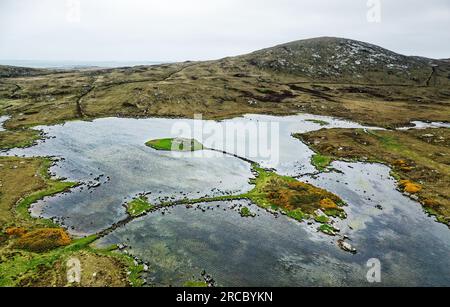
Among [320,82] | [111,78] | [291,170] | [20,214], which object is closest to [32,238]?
[20,214]

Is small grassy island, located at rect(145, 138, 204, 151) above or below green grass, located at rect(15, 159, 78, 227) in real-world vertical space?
above

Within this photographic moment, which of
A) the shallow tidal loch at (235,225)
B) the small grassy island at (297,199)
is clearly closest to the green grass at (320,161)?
the shallow tidal loch at (235,225)

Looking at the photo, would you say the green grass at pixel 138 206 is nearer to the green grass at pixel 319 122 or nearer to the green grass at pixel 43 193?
the green grass at pixel 43 193

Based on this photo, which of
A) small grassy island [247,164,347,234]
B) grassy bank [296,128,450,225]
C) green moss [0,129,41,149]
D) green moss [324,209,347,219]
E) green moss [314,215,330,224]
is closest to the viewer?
green moss [314,215,330,224]

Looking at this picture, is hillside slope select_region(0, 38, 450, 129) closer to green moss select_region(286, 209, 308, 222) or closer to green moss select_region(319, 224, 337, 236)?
green moss select_region(286, 209, 308, 222)

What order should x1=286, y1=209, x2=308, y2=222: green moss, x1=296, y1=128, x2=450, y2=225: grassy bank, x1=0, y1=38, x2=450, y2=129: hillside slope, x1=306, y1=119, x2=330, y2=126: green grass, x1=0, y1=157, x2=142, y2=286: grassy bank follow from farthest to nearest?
x1=0, y1=38, x2=450, y2=129: hillside slope
x1=306, y1=119, x2=330, y2=126: green grass
x1=296, y1=128, x2=450, y2=225: grassy bank
x1=286, y1=209, x2=308, y2=222: green moss
x1=0, y1=157, x2=142, y2=286: grassy bank

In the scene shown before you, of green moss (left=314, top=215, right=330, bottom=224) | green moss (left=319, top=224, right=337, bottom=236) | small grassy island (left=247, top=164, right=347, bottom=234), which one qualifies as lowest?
green moss (left=319, top=224, right=337, bottom=236)

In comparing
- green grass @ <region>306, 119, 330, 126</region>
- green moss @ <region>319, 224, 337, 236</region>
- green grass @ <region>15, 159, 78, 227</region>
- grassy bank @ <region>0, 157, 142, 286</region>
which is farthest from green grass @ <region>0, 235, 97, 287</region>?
green grass @ <region>306, 119, 330, 126</region>

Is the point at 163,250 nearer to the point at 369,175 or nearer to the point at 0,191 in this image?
the point at 0,191
